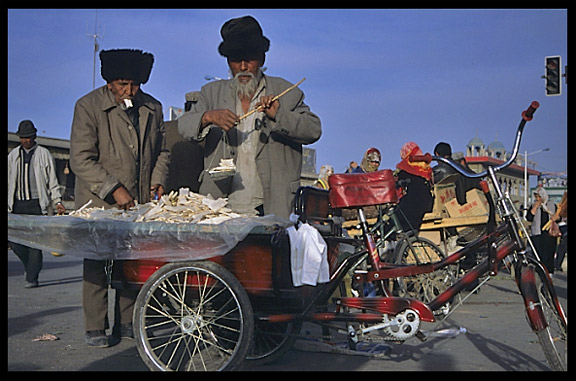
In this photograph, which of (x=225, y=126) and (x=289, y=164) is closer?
(x=225, y=126)

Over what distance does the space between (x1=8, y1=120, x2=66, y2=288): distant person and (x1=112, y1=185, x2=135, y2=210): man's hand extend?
14.9 feet

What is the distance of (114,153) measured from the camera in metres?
5.87

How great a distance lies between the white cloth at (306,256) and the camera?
4559mm

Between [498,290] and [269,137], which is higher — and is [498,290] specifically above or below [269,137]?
below

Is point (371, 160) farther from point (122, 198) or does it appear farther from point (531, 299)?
point (531, 299)

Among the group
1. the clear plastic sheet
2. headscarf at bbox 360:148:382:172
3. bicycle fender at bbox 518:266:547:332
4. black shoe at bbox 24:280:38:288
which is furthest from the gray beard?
black shoe at bbox 24:280:38:288

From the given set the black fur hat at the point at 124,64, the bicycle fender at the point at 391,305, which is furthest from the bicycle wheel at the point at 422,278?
the black fur hat at the point at 124,64

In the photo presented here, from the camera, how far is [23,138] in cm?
993

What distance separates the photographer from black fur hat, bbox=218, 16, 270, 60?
5.60 m

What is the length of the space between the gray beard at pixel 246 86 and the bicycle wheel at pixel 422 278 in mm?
1866
